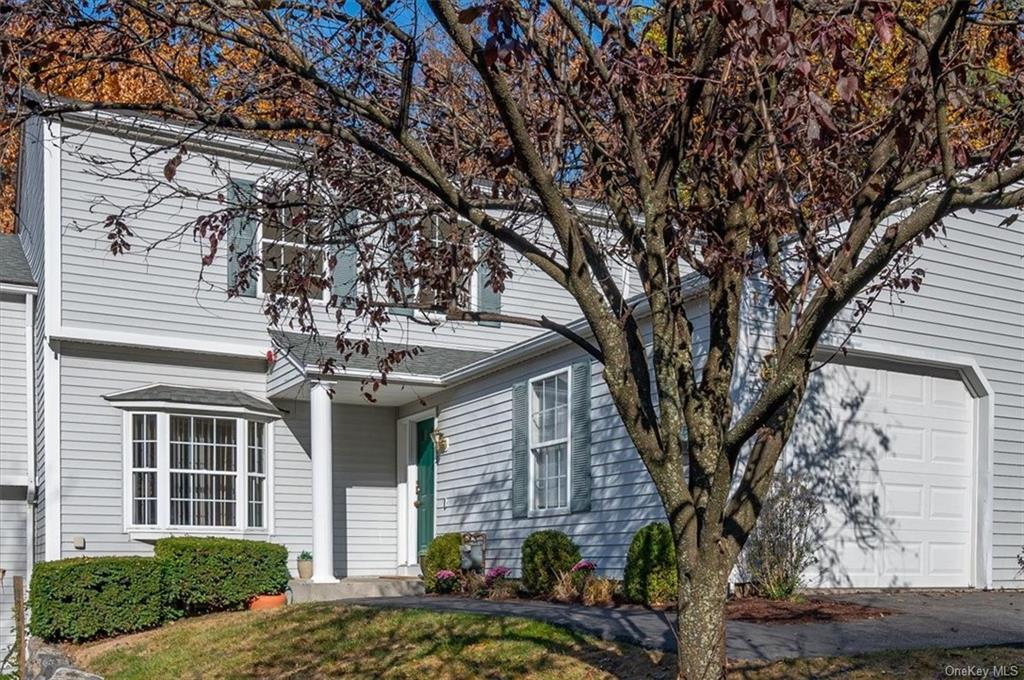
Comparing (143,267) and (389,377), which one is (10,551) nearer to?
(143,267)

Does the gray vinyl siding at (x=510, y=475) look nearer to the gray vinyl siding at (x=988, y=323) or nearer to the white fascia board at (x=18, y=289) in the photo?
the gray vinyl siding at (x=988, y=323)

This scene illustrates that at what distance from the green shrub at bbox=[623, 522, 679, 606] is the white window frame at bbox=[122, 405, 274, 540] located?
677 cm

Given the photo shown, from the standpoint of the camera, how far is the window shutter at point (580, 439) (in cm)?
1339

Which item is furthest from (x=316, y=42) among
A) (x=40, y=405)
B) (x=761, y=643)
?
(x=40, y=405)

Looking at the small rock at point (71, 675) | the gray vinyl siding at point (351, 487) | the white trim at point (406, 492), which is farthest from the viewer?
the white trim at point (406, 492)

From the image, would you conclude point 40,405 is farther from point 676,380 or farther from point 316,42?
point 676,380

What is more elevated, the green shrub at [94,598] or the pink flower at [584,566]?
the pink flower at [584,566]

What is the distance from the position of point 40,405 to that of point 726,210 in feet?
40.9

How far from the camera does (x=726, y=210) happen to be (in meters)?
5.89

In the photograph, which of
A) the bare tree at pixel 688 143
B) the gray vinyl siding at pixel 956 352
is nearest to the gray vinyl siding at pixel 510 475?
the gray vinyl siding at pixel 956 352

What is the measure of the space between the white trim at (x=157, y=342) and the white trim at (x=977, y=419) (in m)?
8.72

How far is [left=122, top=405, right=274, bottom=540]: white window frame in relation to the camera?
1554 centimetres

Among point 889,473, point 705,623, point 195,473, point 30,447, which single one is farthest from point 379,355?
point 705,623

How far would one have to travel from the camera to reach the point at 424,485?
57.1ft
